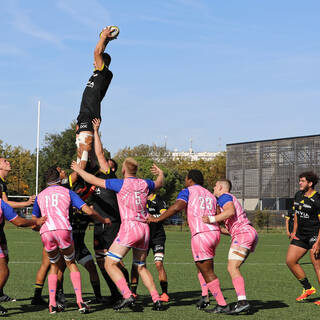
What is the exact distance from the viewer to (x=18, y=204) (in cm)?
1038

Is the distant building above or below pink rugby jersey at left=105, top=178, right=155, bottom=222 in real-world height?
above

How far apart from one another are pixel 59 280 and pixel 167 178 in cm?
7203

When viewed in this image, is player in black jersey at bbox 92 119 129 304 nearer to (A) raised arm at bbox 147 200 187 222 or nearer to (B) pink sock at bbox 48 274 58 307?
(A) raised arm at bbox 147 200 187 222

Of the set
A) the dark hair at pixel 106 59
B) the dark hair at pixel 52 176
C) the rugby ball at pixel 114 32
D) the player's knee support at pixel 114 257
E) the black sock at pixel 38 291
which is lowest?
the black sock at pixel 38 291

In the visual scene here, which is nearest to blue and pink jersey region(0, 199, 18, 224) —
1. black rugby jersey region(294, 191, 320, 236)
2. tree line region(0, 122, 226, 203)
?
black rugby jersey region(294, 191, 320, 236)

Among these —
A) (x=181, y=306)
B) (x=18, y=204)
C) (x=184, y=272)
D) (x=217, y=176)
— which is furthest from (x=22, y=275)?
(x=217, y=176)

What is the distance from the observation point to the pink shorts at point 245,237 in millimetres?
9641

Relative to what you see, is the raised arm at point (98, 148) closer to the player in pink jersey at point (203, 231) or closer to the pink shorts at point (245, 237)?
the player in pink jersey at point (203, 231)

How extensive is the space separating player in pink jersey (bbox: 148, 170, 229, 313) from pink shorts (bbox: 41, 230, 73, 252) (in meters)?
1.30

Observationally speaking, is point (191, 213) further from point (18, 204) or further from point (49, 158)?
point (49, 158)

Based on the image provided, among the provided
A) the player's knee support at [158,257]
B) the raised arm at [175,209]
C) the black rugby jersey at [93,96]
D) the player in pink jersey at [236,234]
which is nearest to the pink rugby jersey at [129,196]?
the raised arm at [175,209]

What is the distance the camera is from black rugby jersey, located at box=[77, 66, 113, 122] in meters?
10.1

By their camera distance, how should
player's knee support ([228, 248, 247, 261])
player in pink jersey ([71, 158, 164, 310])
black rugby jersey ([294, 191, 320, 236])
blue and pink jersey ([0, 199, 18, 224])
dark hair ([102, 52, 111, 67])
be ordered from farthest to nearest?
black rugby jersey ([294, 191, 320, 236]), dark hair ([102, 52, 111, 67]), player's knee support ([228, 248, 247, 261]), player in pink jersey ([71, 158, 164, 310]), blue and pink jersey ([0, 199, 18, 224])

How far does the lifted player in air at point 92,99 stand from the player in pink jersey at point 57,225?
92cm
